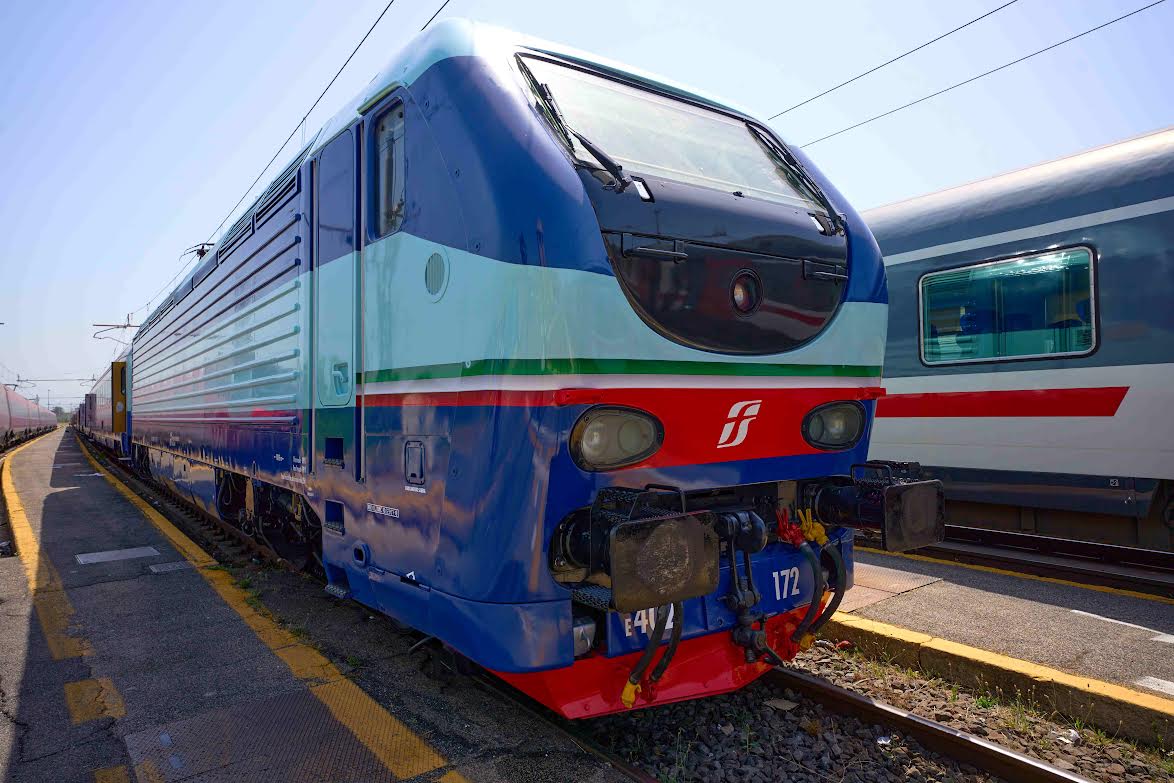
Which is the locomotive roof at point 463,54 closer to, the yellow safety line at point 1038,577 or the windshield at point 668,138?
the windshield at point 668,138

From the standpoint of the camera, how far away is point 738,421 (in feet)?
10.3

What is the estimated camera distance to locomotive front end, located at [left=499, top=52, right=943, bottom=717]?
2.70m

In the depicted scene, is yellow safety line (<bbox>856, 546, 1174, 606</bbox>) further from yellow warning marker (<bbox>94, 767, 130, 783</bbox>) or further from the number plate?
yellow warning marker (<bbox>94, 767, 130, 783</bbox>)

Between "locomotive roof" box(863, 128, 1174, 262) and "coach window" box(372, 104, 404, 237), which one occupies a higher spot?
"locomotive roof" box(863, 128, 1174, 262)

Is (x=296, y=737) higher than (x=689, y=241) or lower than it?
lower

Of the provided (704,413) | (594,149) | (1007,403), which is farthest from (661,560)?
(1007,403)

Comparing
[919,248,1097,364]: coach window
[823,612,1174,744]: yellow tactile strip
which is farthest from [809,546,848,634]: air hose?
[919,248,1097,364]: coach window

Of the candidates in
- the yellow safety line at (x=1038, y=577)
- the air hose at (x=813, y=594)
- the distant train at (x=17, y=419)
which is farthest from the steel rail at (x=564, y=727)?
the distant train at (x=17, y=419)

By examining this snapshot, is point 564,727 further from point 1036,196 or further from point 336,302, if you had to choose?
point 1036,196

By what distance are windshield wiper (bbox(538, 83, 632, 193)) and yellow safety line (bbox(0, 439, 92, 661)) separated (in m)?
4.00

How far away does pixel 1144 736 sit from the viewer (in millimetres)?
3203

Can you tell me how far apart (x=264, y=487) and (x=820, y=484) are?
3.87 meters

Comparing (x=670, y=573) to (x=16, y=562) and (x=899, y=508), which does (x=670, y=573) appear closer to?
(x=899, y=508)

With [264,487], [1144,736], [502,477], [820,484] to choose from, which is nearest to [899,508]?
[820,484]
